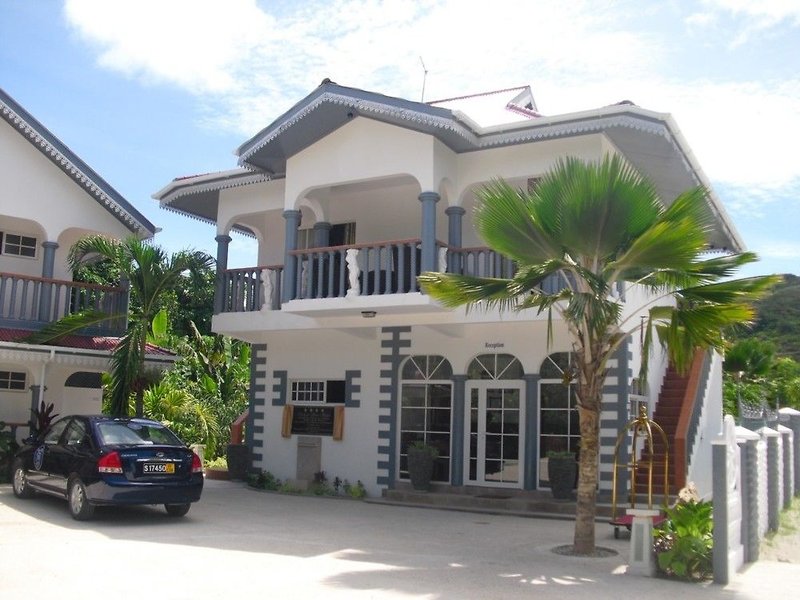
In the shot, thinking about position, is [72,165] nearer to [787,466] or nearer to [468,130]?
[468,130]

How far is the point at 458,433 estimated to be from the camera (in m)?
16.8

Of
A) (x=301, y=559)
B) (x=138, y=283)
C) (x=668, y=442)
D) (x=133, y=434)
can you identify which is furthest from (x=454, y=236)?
(x=301, y=559)

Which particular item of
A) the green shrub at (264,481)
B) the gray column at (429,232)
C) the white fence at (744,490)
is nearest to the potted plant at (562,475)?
the white fence at (744,490)

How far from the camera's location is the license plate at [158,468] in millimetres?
12164

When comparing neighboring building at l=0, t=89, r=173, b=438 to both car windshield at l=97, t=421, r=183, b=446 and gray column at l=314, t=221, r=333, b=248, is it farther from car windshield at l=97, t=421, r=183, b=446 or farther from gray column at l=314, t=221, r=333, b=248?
car windshield at l=97, t=421, r=183, b=446

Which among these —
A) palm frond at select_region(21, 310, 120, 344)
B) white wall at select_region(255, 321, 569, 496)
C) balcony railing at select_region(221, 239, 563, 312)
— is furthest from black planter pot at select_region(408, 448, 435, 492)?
palm frond at select_region(21, 310, 120, 344)

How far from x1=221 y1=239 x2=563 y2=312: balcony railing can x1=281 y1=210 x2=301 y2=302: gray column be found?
0.27 ft

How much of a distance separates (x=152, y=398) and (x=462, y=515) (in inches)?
505

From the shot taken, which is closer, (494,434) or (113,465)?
(113,465)

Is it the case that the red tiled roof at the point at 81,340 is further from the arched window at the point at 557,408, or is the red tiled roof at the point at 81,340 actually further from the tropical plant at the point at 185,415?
the arched window at the point at 557,408

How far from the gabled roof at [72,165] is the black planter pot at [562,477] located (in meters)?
10.9

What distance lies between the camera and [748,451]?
1119 cm

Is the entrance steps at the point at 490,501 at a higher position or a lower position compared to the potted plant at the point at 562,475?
lower

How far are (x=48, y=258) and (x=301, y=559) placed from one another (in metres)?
11.5
